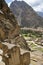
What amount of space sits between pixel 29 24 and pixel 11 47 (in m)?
163

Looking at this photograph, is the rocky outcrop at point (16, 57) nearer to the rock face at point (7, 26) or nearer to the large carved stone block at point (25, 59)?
the large carved stone block at point (25, 59)

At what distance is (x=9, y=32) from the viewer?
30.1m

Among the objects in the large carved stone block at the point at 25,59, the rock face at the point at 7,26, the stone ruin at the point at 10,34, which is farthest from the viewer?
the rock face at the point at 7,26

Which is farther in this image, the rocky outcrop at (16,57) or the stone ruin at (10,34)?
the stone ruin at (10,34)

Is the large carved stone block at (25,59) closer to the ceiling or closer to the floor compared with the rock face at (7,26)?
closer to the floor

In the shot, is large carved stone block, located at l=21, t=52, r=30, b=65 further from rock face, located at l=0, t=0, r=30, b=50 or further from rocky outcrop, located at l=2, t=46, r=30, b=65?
rock face, located at l=0, t=0, r=30, b=50

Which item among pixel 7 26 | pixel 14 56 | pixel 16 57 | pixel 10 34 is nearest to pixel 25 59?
pixel 16 57

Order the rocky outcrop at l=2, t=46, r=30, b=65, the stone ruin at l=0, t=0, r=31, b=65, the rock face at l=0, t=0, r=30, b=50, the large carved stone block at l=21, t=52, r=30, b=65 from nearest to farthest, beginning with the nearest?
the rocky outcrop at l=2, t=46, r=30, b=65
the stone ruin at l=0, t=0, r=31, b=65
the large carved stone block at l=21, t=52, r=30, b=65
the rock face at l=0, t=0, r=30, b=50

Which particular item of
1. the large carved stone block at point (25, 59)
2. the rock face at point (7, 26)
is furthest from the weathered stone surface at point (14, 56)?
the rock face at point (7, 26)

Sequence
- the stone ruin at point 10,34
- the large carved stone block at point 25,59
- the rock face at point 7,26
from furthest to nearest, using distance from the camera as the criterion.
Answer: the rock face at point 7,26 < the large carved stone block at point 25,59 < the stone ruin at point 10,34

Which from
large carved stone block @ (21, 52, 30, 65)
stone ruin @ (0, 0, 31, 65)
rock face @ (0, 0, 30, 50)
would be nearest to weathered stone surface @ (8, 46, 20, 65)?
stone ruin @ (0, 0, 31, 65)

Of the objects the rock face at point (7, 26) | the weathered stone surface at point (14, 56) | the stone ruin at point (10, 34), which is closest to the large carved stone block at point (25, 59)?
the stone ruin at point (10, 34)

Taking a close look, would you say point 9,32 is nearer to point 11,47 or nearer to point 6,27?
point 6,27

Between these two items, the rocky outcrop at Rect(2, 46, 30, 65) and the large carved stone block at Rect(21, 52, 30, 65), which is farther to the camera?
the large carved stone block at Rect(21, 52, 30, 65)
